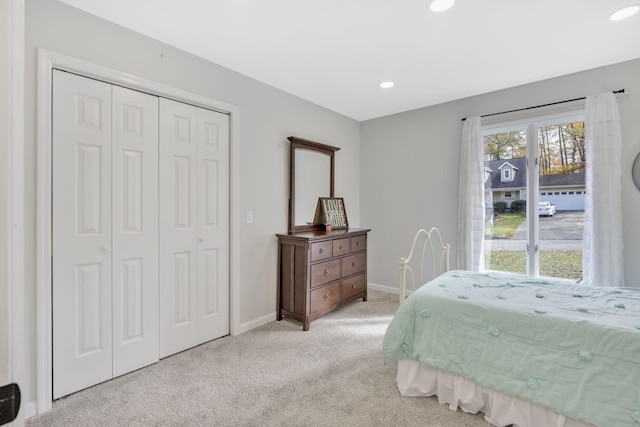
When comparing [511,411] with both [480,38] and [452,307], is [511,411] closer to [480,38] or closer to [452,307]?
[452,307]

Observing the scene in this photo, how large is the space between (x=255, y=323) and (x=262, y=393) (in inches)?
44.6

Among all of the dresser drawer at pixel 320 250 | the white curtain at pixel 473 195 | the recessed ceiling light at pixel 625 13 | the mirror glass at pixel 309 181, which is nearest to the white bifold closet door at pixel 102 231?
the dresser drawer at pixel 320 250

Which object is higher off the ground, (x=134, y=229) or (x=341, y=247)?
(x=134, y=229)

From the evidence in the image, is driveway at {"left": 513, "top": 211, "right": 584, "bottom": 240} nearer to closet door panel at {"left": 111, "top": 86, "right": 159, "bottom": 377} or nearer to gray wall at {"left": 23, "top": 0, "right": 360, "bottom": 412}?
gray wall at {"left": 23, "top": 0, "right": 360, "bottom": 412}

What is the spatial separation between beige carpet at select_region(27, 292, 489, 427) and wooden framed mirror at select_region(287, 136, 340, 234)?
4.57 feet

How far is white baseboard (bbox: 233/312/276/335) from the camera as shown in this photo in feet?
9.80

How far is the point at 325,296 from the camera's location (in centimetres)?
332

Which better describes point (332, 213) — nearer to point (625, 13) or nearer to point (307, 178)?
point (307, 178)

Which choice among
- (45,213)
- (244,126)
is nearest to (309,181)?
(244,126)

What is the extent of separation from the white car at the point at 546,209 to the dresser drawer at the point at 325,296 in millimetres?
2358

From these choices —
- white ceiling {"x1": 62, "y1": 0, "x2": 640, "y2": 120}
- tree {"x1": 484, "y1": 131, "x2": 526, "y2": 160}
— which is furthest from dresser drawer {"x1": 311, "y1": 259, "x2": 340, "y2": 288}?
tree {"x1": 484, "y1": 131, "x2": 526, "y2": 160}

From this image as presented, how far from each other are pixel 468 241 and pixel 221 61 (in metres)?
3.25

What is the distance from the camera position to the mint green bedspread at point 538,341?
4.77 ft

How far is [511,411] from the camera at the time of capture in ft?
5.55
